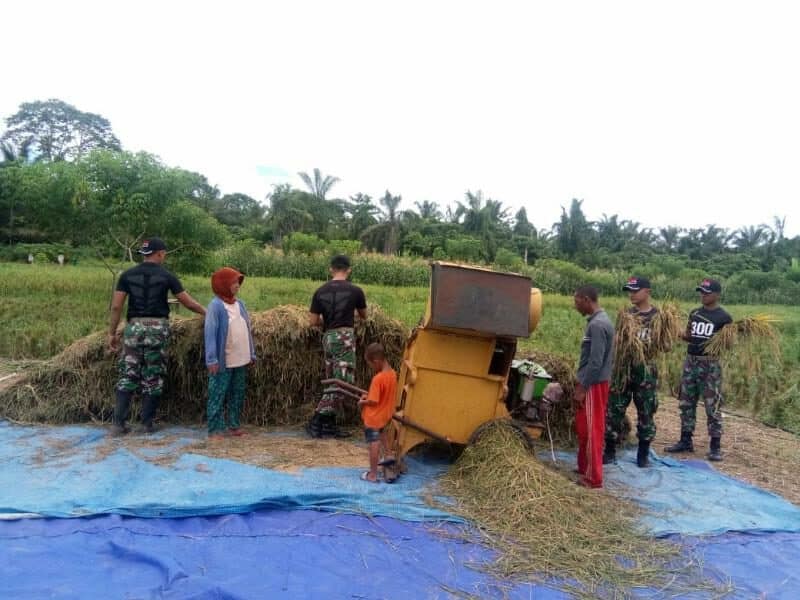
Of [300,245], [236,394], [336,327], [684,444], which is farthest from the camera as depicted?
[300,245]

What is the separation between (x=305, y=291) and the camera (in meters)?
19.0

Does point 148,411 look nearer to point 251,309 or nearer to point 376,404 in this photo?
point 376,404

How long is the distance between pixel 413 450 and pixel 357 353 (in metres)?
1.37

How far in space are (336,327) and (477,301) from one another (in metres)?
1.65

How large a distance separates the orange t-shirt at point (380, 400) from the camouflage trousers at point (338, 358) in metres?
1.12

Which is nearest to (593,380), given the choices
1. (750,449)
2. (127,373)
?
(750,449)

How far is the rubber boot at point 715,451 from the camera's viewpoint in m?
5.88

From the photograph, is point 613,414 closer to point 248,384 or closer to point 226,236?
point 248,384

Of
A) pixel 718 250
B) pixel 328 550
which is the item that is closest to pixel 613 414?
pixel 328 550

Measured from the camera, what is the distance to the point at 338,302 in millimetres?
5621

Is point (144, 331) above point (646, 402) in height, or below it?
above

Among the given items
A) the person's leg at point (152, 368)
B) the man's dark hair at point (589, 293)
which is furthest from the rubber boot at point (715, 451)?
the person's leg at point (152, 368)

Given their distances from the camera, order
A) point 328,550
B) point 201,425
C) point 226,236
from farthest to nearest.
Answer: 1. point 226,236
2. point 201,425
3. point 328,550

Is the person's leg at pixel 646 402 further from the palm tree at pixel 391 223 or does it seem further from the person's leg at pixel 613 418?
the palm tree at pixel 391 223
